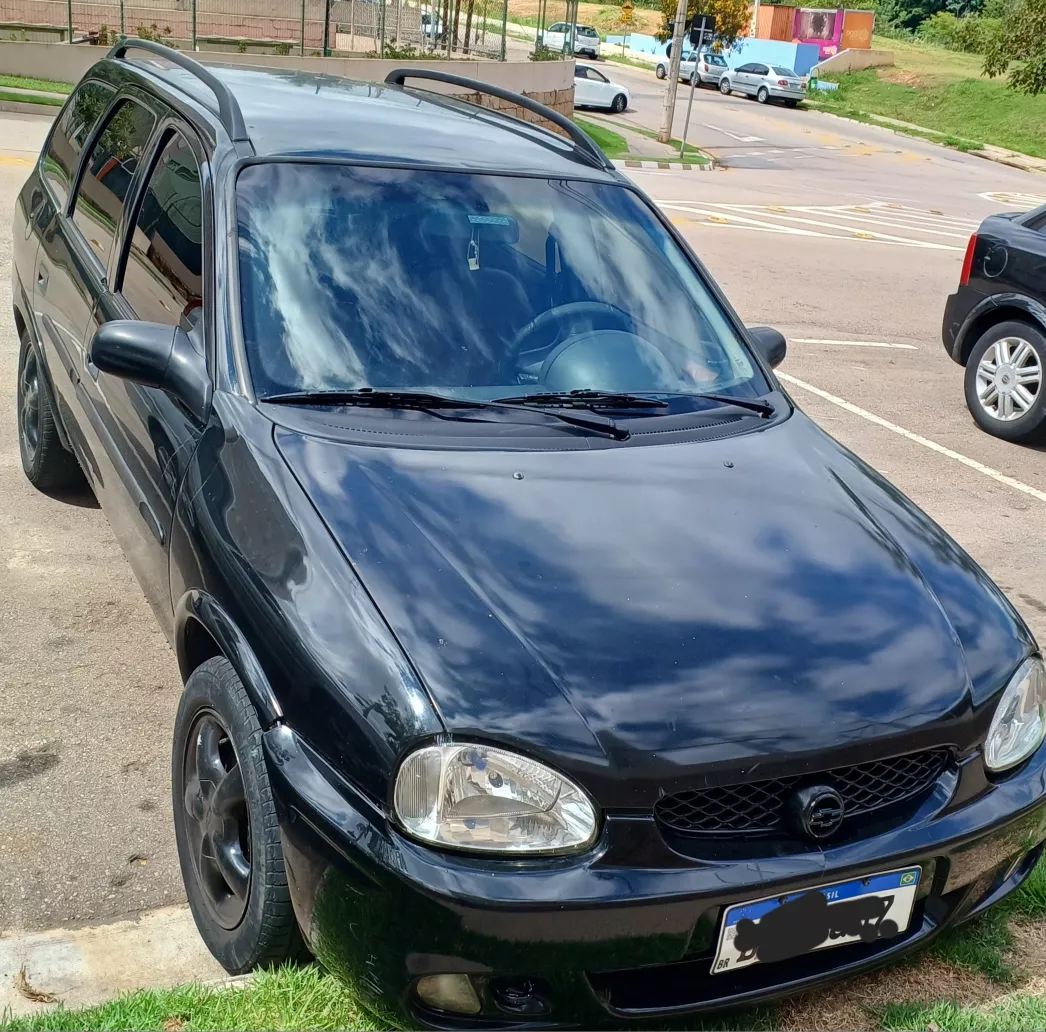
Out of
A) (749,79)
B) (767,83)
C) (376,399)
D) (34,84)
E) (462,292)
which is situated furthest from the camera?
(749,79)

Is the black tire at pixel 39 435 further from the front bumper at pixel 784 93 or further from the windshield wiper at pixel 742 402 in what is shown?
the front bumper at pixel 784 93

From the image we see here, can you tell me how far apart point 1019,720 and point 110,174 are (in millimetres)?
3443

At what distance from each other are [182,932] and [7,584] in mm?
2137

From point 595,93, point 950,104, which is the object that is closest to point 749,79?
point 950,104

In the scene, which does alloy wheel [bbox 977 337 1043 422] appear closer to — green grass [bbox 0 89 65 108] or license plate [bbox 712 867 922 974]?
license plate [bbox 712 867 922 974]

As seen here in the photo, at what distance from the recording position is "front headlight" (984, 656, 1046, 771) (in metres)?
2.76

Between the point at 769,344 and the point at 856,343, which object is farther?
the point at 856,343

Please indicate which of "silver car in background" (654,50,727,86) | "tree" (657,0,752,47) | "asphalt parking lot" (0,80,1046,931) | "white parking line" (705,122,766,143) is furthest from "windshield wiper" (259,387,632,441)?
"silver car in background" (654,50,727,86)

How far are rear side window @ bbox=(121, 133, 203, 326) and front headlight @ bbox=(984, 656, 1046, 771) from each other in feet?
7.34

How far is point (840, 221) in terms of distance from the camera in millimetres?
19906

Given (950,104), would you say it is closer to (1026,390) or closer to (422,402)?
(1026,390)

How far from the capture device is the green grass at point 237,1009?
2.61 meters

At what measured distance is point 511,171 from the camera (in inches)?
156

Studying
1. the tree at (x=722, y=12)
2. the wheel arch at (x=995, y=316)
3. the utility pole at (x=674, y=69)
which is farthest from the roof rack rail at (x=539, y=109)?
the tree at (x=722, y=12)
